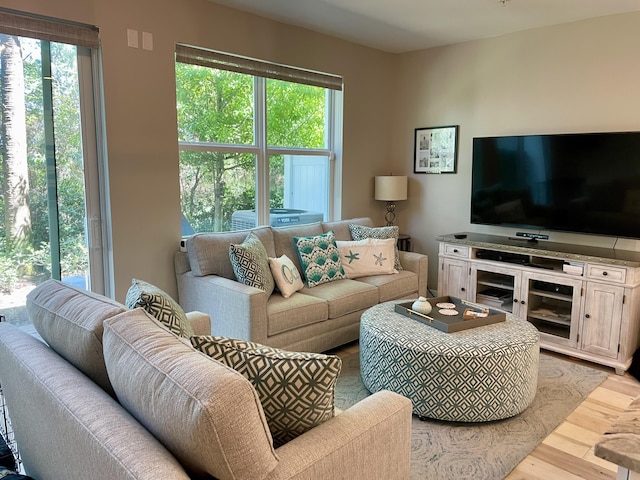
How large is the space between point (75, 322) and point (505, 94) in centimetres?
401

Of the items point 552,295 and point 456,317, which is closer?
point 456,317

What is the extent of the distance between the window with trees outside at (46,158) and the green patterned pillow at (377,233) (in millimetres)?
2107

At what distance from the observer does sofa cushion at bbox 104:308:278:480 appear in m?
1.03

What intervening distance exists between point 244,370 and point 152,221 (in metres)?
2.33

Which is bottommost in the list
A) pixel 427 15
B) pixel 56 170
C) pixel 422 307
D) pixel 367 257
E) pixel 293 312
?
pixel 293 312

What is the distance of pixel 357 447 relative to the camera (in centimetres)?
134

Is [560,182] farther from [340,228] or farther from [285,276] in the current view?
[285,276]

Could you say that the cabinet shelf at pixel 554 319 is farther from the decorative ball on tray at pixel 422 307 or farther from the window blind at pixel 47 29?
the window blind at pixel 47 29

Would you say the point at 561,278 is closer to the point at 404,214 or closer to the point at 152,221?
the point at 404,214

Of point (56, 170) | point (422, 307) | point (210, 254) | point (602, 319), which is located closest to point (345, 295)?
point (422, 307)

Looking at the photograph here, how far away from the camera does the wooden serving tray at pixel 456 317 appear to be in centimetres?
272

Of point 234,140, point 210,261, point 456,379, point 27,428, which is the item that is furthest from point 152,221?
point 456,379

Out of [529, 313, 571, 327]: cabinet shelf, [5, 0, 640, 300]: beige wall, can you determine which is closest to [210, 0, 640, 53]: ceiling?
[5, 0, 640, 300]: beige wall

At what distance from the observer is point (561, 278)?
3.55 meters
